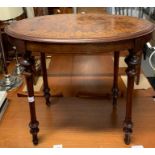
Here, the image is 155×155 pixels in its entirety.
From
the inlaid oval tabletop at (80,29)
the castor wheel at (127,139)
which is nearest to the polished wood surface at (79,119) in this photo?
the castor wheel at (127,139)

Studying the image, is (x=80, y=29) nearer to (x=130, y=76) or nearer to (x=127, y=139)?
(x=130, y=76)

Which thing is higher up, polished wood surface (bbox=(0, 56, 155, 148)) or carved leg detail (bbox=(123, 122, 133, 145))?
carved leg detail (bbox=(123, 122, 133, 145))

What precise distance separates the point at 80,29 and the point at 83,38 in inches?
6.6

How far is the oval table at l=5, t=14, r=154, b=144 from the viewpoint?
1.07m

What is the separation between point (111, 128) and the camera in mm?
1499

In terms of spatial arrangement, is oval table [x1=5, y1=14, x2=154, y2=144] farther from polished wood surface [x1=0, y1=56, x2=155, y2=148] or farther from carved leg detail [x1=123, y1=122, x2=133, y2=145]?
polished wood surface [x1=0, y1=56, x2=155, y2=148]

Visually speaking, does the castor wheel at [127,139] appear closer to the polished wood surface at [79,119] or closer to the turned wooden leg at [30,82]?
the polished wood surface at [79,119]

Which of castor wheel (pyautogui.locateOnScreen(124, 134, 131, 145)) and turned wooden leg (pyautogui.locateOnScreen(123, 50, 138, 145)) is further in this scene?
castor wheel (pyautogui.locateOnScreen(124, 134, 131, 145))

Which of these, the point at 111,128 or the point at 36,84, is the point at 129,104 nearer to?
the point at 111,128

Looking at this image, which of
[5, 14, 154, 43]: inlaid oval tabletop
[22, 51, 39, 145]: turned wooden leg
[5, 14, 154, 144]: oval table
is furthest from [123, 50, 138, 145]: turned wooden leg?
[22, 51, 39, 145]: turned wooden leg

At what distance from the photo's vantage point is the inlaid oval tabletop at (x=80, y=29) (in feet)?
3.53

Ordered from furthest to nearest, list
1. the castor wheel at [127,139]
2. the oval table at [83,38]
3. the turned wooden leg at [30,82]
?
1. the castor wheel at [127,139]
2. the turned wooden leg at [30,82]
3. the oval table at [83,38]

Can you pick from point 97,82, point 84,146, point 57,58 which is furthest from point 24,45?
point 57,58
